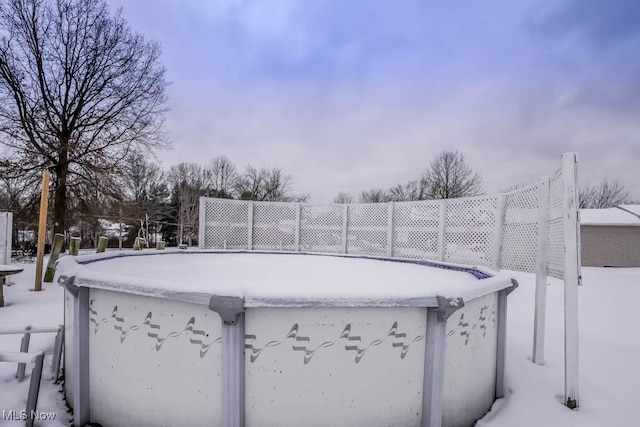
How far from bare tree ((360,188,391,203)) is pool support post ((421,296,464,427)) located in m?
34.3

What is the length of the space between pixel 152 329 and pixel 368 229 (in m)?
6.18

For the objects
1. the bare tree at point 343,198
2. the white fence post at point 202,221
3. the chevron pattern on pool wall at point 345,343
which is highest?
the bare tree at point 343,198

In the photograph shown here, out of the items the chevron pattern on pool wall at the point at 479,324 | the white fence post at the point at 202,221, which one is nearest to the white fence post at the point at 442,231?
the chevron pattern on pool wall at the point at 479,324

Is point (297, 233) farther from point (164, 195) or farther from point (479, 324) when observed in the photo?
point (164, 195)

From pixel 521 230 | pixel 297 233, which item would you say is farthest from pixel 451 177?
pixel 521 230

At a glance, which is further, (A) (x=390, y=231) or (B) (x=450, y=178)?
(B) (x=450, y=178)

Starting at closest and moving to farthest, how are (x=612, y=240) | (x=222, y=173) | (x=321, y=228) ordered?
1. (x=321, y=228)
2. (x=612, y=240)
3. (x=222, y=173)

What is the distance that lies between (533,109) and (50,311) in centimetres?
1560

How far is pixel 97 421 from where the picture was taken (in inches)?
66.9

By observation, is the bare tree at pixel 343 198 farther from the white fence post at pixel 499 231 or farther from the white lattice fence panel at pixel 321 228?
the white fence post at pixel 499 231

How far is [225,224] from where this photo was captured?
7.92 m

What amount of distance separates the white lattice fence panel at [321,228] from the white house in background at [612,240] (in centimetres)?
1223

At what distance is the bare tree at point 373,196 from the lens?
35688 millimetres

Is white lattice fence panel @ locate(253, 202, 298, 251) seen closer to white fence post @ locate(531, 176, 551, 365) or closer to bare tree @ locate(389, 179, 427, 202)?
white fence post @ locate(531, 176, 551, 365)
